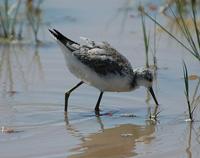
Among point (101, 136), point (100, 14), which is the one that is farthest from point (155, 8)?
point (101, 136)

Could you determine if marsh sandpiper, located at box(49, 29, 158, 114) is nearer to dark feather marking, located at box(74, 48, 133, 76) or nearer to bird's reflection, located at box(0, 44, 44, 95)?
dark feather marking, located at box(74, 48, 133, 76)

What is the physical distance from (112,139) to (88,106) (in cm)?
120

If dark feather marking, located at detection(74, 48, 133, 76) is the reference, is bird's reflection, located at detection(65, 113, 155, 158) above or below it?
below

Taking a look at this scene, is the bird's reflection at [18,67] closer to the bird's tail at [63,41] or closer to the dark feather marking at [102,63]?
the bird's tail at [63,41]

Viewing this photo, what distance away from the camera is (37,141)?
6125mm

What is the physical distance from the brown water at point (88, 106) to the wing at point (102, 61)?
0.38 meters

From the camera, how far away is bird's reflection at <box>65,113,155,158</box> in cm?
590

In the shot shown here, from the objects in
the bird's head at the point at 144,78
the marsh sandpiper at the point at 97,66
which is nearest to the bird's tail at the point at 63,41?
the marsh sandpiper at the point at 97,66

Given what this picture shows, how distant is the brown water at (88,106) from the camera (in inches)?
236

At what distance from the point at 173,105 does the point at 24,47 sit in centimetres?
293

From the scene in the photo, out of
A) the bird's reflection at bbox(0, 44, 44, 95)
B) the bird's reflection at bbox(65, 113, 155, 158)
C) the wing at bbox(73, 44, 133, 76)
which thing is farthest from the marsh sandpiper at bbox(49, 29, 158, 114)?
the bird's reflection at bbox(0, 44, 44, 95)

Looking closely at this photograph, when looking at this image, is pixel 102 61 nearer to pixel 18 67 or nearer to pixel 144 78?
pixel 144 78

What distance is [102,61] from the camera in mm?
7434

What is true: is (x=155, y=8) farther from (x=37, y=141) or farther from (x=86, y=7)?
(x=37, y=141)
